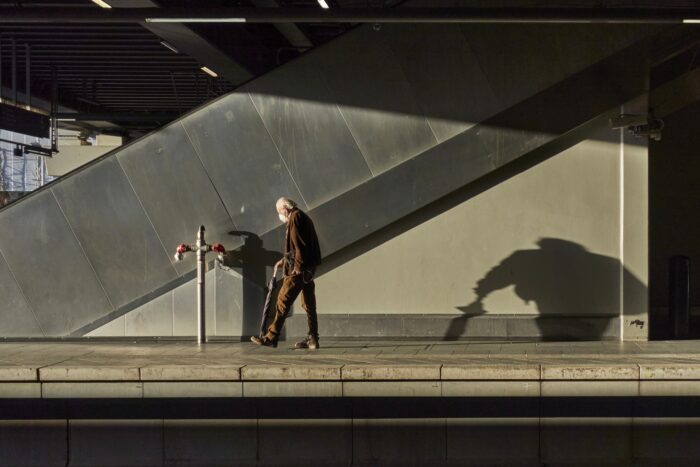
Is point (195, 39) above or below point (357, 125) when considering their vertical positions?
above

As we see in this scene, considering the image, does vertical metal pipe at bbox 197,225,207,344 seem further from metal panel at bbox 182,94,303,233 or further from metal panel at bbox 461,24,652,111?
metal panel at bbox 461,24,652,111

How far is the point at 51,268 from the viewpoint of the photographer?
12477 millimetres

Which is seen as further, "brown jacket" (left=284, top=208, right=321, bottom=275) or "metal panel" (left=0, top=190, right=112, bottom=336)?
"metal panel" (left=0, top=190, right=112, bottom=336)

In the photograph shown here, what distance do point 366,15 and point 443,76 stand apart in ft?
6.71

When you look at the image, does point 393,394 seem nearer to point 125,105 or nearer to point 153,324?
point 153,324

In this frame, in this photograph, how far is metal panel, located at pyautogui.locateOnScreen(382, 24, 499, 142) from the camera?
11898 millimetres

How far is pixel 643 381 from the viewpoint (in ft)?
26.8

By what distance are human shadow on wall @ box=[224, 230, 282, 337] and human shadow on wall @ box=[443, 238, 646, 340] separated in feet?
8.21

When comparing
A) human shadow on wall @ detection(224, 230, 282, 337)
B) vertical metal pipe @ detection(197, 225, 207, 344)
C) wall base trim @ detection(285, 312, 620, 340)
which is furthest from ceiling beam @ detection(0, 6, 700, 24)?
wall base trim @ detection(285, 312, 620, 340)

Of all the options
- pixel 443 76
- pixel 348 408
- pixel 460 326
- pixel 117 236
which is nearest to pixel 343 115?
pixel 443 76

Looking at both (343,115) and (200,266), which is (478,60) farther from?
(200,266)

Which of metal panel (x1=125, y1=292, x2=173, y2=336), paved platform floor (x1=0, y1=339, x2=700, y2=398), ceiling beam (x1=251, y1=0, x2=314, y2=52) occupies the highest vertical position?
ceiling beam (x1=251, y1=0, x2=314, y2=52)
